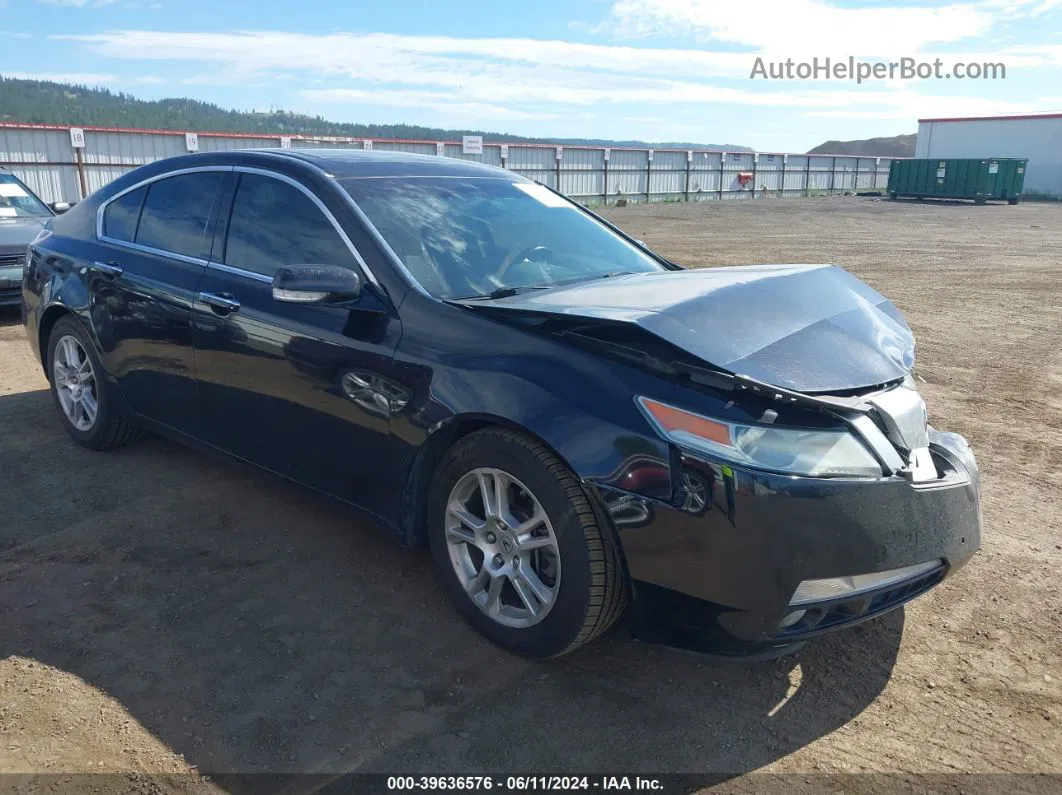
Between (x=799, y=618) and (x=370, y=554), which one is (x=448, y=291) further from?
(x=799, y=618)

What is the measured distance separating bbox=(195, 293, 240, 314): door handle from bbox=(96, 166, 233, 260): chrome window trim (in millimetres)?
220

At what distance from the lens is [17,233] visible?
29.3 ft

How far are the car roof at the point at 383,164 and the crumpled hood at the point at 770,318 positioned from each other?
1024 mm

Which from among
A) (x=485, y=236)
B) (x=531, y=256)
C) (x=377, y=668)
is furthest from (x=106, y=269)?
(x=377, y=668)

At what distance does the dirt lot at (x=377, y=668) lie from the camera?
2.53 metres

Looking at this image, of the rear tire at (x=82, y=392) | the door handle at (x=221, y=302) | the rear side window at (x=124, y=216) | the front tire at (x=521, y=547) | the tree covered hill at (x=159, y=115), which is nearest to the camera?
the front tire at (x=521, y=547)

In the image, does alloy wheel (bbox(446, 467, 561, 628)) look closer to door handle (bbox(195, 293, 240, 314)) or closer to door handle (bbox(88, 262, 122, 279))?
door handle (bbox(195, 293, 240, 314))

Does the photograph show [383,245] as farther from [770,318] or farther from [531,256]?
[770,318]

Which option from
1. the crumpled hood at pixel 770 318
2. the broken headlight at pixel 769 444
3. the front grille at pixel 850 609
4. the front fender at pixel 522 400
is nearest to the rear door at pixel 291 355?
the front fender at pixel 522 400

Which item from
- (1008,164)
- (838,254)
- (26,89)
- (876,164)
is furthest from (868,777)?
(26,89)

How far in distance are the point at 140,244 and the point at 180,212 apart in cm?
35

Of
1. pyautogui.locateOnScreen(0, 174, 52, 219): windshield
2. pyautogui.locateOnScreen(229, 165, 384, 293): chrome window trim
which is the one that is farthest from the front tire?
pyautogui.locateOnScreen(0, 174, 52, 219): windshield

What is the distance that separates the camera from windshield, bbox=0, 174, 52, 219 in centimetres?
947

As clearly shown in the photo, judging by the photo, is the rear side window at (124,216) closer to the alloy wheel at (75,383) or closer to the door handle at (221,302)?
the alloy wheel at (75,383)
